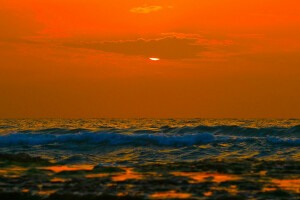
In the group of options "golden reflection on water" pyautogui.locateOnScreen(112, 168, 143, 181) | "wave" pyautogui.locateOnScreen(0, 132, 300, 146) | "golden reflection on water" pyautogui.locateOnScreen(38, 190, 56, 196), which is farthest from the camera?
"wave" pyautogui.locateOnScreen(0, 132, 300, 146)

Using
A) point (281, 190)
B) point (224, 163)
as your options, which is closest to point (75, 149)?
point (224, 163)

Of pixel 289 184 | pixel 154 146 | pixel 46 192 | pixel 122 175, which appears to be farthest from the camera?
pixel 154 146

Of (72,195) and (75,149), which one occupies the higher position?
(72,195)

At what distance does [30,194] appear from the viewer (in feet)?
23.1

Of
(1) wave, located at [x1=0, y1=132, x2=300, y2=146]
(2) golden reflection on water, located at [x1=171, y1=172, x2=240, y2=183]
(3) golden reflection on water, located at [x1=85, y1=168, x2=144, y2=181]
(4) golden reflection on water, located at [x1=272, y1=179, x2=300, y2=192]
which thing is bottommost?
(1) wave, located at [x1=0, y1=132, x2=300, y2=146]

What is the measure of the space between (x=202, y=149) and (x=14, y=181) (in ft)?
38.0

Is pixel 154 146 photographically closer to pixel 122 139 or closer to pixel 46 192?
pixel 122 139

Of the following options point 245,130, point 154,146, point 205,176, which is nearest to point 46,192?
point 205,176

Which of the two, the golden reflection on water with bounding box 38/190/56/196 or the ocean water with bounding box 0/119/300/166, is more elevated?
the golden reflection on water with bounding box 38/190/56/196

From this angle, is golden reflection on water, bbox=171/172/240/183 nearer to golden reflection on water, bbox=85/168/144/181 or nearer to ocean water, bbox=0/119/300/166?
golden reflection on water, bbox=85/168/144/181

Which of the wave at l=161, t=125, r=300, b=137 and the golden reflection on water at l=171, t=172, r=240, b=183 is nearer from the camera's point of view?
the golden reflection on water at l=171, t=172, r=240, b=183

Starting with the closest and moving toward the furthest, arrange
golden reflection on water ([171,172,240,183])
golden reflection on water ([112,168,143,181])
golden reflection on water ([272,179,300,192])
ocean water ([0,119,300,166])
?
golden reflection on water ([272,179,300,192])
golden reflection on water ([171,172,240,183])
golden reflection on water ([112,168,143,181])
ocean water ([0,119,300,166])

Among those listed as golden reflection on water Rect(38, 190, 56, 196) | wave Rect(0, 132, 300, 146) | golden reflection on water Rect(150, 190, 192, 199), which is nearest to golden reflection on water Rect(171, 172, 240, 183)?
golden reflection on water Rect(150, 190, 192, 199)

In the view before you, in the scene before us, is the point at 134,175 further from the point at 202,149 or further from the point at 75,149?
the point at 75,149
